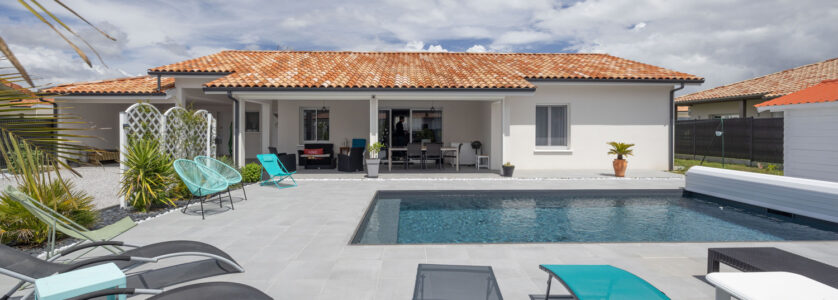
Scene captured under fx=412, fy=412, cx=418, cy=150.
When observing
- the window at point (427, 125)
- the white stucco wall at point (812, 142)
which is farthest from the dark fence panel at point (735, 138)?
the window at point (427, 125)

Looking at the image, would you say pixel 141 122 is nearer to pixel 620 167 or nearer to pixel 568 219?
pixel 568 219

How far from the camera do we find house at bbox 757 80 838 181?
323 inches

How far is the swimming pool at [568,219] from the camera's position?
19.5 feet

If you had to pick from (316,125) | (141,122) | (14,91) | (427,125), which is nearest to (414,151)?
(427,125)

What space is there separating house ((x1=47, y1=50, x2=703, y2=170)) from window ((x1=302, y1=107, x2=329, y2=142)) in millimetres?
37

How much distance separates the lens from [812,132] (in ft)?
28.4

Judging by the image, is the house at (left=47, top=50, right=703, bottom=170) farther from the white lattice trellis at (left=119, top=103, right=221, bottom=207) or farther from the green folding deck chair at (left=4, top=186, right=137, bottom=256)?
the green folding deck chair at (left=4, top=186, right=137, bottom=256)

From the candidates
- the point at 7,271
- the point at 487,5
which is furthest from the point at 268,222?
the point at 487,5

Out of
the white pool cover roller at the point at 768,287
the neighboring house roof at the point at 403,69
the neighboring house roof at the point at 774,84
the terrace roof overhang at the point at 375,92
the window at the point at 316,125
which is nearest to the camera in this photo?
the white pool cover roller at the point at 768,287

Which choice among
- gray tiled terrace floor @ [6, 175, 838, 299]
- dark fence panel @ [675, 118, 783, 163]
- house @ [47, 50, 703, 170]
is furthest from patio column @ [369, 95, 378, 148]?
dark fence panel @ [675, 118, 783, 163]

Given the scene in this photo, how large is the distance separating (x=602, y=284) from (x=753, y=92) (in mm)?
19485

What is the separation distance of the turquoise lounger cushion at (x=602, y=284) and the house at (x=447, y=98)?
8.69 meters

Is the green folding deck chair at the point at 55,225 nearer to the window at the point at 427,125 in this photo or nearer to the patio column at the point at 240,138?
the patio column at the point at 240,138

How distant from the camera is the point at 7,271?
8.98 ft
